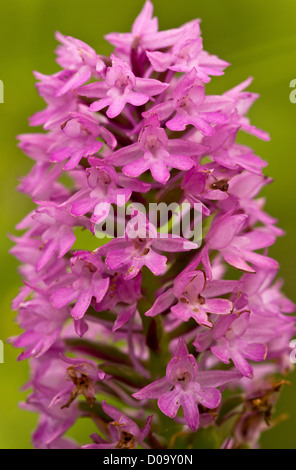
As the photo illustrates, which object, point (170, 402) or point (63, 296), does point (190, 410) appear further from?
point (63, 296)

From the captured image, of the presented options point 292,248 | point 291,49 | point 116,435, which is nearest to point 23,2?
point 291,49

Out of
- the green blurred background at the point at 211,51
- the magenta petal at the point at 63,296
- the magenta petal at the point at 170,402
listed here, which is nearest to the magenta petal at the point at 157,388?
the magenta petal at the point at 170,402

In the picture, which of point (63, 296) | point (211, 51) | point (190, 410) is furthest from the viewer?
point (211, 51)

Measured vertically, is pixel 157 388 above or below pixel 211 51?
below

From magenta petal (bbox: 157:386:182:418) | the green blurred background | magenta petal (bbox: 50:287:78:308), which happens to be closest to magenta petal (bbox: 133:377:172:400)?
magenta petal (bbox: 157:386:182:418)

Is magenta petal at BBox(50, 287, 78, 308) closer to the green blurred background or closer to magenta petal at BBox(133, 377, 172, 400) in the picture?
magenta petal at BBox(133, 377, 172, 400)

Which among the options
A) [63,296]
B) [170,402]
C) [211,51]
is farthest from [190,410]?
[211,51]

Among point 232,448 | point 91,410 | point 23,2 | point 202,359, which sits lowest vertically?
point 232,448
